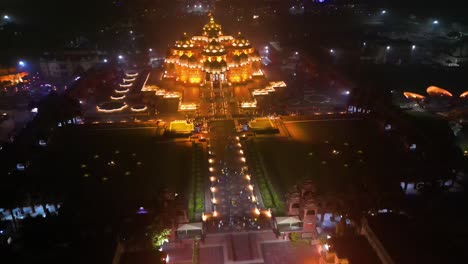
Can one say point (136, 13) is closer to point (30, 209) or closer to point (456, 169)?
point (30, 209)

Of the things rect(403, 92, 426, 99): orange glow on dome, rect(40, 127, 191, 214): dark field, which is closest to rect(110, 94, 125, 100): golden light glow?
rect(40, 127, 191, 214): dark field

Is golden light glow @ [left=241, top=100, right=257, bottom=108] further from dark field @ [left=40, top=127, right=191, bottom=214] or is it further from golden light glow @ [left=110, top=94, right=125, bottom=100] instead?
golden light glow @ [left=110, top=94, right=125, bottom=100]

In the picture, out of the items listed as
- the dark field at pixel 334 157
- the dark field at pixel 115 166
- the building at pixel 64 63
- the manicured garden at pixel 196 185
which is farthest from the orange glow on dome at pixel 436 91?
the building at pixel 64 63

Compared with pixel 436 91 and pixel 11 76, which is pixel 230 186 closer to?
pixel 436 91

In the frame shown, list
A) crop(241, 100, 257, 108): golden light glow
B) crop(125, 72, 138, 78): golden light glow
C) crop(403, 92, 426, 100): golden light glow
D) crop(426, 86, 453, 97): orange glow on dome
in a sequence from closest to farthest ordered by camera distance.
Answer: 1. crop(403, 92, 426, 100): golden light glow
2. crop(241, 100, 257, 108): golden light glow
3. crop(426, 86, 453, 97): orange glow on dome
4. crop(125, 72, 138, 78): golden light glow

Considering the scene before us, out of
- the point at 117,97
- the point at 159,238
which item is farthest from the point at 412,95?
the point at 117,97

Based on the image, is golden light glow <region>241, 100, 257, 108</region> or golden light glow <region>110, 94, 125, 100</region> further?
golden light glow <region>110, 94, 125, 100</region>
